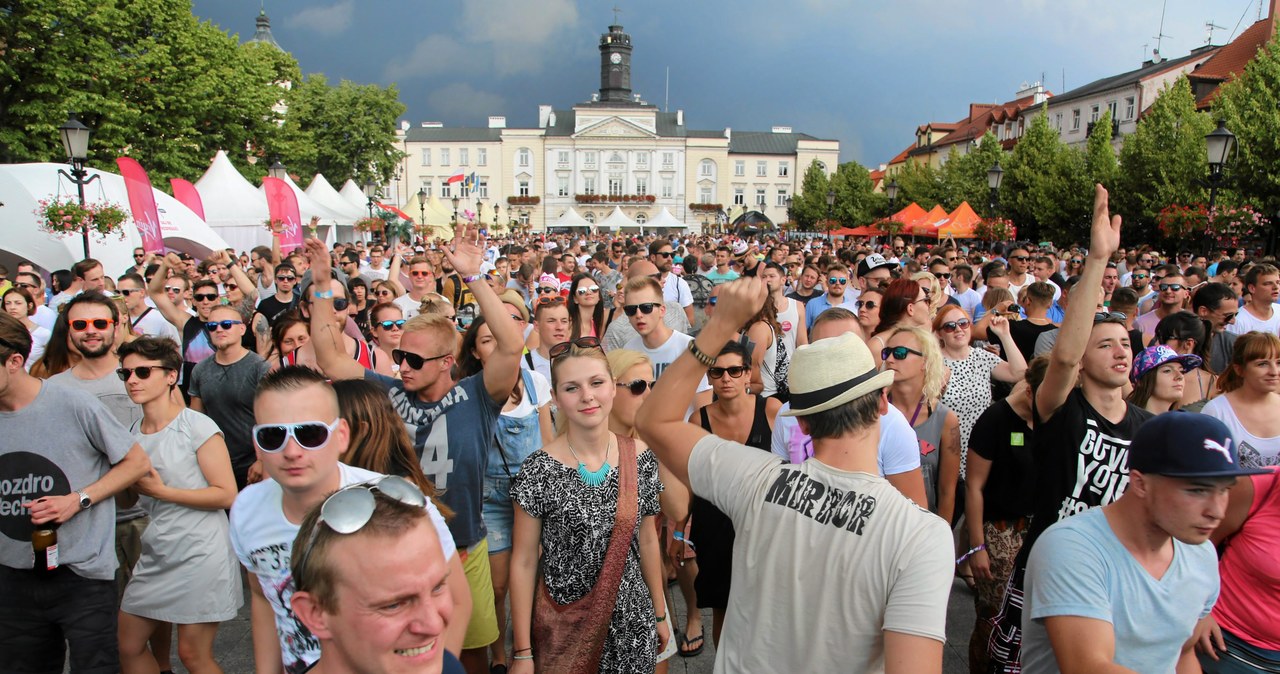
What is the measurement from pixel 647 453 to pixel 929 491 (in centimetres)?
200

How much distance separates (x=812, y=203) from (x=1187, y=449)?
60.1 metres

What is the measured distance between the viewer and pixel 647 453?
3.10 m

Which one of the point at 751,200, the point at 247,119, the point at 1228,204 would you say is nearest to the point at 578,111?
the point at 751,200

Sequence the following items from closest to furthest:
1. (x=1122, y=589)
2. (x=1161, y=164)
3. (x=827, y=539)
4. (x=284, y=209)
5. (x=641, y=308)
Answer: (x=827, y=539) → (x=1122, y=589) → (x=641, y=308) → (x=284, y=209) → (x=1161, y=164)

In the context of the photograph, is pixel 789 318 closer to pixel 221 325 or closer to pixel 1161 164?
pixel 221 325

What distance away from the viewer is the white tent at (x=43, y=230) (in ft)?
49.4

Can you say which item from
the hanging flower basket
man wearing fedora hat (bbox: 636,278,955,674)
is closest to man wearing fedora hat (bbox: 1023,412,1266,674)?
man wearing fedora hat (bbox: 636,278,955,674)

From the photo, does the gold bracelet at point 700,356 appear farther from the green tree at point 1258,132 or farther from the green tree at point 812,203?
the green tree at point 812,203

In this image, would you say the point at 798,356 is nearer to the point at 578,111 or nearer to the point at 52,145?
the point at 52,145

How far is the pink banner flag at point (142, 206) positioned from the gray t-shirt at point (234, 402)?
32.7 feet

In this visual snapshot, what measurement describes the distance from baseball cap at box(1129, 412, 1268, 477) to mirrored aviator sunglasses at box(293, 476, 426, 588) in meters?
1.90

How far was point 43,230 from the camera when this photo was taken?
1470 centimetres

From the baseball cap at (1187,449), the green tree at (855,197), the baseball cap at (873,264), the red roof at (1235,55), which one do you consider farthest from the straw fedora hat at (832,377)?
the green tree at (855,197)

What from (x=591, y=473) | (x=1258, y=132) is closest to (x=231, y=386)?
(x=591, y=473)
